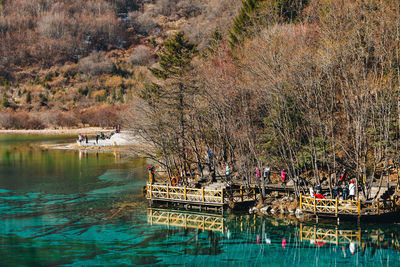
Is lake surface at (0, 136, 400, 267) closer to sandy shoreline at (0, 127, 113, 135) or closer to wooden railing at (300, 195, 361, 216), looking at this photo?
wooden railing at (300, 195, 361, 216)

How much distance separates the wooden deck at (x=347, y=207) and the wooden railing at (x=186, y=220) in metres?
5.55

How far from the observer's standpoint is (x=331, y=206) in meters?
25.3

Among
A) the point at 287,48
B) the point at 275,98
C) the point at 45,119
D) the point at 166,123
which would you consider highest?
the point at 287,48

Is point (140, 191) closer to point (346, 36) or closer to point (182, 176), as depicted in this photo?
point (182, 176)

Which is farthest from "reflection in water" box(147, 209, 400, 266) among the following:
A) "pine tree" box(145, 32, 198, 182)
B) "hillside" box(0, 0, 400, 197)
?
"pine tree" box(145, 32, 198, 182)

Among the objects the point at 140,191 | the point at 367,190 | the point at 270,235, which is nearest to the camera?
the point at 270,235

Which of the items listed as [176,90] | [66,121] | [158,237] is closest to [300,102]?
[176,90]

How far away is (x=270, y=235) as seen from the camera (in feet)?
79.0

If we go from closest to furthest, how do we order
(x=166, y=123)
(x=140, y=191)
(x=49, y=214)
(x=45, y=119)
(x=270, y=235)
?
(x=270, y=235) → (x=49, y=214) → (x=166, y=123) → (x=140, y=191) → (x=45, y=119)

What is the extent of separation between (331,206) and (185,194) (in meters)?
9.88

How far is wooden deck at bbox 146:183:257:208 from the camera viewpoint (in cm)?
2900

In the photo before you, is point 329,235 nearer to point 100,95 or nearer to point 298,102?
point 298,102

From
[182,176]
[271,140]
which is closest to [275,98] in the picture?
[271,140]

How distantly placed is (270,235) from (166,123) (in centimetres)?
1369
